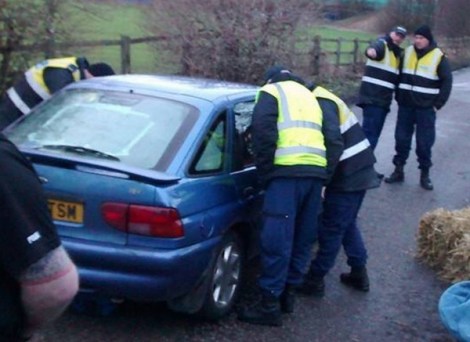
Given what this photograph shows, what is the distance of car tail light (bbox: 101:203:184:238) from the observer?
4.82 meters

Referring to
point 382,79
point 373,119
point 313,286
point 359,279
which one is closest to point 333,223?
point 313,286

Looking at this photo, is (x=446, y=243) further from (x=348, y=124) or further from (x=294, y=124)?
(x=294, y=124)

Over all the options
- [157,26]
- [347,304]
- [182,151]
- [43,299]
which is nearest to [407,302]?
[347,304]

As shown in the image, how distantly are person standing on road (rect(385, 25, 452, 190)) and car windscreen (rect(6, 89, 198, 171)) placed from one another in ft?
16.9

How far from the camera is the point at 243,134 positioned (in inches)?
231

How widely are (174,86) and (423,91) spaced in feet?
16.0

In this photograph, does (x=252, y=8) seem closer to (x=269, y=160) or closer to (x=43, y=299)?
(x=269, y=160)

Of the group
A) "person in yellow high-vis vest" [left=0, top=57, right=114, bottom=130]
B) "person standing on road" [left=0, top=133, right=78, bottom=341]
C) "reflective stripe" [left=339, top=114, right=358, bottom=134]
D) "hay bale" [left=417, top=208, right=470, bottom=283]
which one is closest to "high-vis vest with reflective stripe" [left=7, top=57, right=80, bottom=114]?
"person in yellow high-vis vest" [left=0, top=57, right=114, bottom=130]

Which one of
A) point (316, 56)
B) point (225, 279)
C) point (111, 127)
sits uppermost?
point (111, 127)

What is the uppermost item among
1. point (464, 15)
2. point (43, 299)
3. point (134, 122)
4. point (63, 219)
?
point (43, 299)

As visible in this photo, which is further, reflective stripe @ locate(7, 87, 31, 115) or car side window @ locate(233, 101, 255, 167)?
reflective stripe @ locate(7, 87, 31, 115)

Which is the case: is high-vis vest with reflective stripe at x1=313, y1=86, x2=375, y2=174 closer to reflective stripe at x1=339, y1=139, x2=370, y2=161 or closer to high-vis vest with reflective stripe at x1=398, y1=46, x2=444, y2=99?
reflective stripe at x1=339, y1=139, x2=370, y2=161

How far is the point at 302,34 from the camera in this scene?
1477 cm

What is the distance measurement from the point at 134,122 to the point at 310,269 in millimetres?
1791
